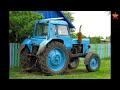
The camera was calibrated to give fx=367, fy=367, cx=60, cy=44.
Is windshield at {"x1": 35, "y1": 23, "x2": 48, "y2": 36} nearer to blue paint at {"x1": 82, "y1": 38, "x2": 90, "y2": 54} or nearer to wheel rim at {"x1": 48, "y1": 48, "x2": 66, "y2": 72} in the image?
wheel rim at {"x1": 48, "y1": 48, "x2": 66, "y2": 72}

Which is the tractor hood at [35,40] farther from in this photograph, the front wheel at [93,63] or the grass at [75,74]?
the front wheel at [93,63]

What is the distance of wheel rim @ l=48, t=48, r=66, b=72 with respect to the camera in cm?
859

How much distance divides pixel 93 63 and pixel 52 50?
3.77 ft

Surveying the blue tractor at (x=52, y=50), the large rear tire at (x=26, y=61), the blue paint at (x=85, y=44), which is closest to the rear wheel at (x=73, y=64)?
the blue tractor at (x=52, y=50)

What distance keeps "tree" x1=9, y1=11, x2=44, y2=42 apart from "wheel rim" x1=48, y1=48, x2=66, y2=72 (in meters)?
0.76

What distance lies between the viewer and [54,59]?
8633 mm

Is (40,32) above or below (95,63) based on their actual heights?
above
